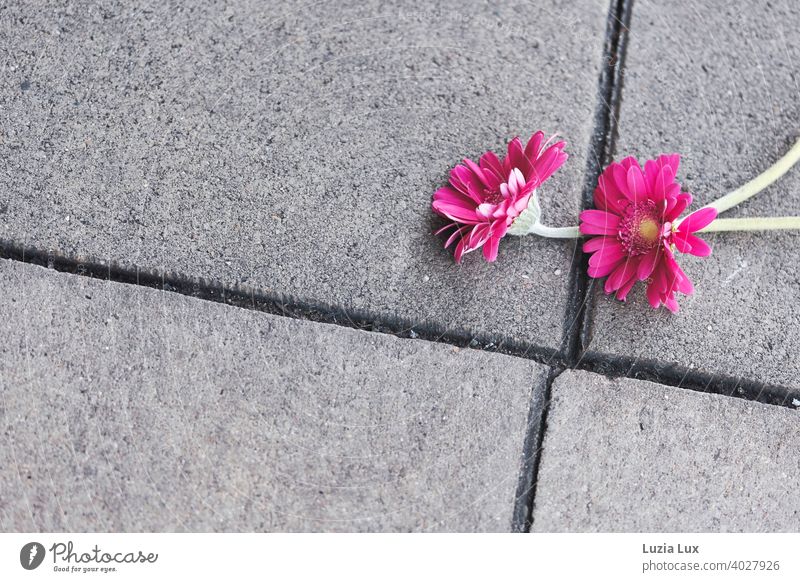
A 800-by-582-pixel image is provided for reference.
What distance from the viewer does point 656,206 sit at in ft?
2.24

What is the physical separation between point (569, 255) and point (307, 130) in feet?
1.02

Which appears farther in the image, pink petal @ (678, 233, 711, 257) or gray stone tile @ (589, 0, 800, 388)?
gray stone tile @ (589, 0, 800, 388)

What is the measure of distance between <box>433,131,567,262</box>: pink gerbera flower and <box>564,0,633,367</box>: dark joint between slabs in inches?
4.7

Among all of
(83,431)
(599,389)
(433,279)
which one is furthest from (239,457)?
(599,389)

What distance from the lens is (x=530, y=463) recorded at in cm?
73

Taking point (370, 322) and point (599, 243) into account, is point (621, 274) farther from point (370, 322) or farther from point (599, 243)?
point (370, 322)

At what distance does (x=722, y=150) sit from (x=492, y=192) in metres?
0.29

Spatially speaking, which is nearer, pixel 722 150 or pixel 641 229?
pixel 641 229

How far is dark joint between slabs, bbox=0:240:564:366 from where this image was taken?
2.44ft

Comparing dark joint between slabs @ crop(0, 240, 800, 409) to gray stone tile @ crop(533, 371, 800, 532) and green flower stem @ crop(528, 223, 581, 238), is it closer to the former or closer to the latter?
gray stone tile @ crop(533, 371, 800, 532)

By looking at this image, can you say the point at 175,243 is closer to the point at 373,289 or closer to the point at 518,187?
the point at 373,289
